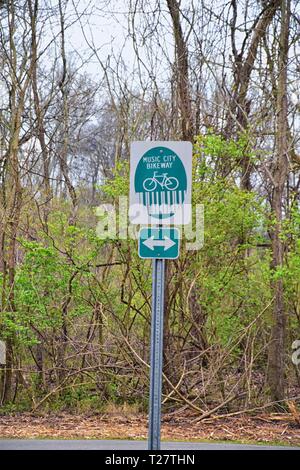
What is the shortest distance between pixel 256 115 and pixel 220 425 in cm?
526

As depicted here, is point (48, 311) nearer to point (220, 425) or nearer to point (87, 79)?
point (220, 425)

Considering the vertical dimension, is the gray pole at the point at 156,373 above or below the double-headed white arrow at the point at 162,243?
below

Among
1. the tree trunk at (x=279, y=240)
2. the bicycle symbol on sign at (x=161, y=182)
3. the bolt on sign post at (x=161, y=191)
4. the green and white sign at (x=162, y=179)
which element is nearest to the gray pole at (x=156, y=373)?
the bolt on sign post at (x=161, y=191)

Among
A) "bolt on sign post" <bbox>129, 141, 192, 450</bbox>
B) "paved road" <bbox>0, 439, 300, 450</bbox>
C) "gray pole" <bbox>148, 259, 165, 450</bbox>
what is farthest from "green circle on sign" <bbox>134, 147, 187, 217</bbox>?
"paved road" <bbox>0, 439, 300, 450</bbox>

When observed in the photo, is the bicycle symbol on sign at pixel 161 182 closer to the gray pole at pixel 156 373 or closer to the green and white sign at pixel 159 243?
the green and white sign at pixel 159 243

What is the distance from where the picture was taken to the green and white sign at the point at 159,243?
4.52m

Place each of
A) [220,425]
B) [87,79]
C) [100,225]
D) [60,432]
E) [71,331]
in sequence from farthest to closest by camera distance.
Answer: [87,79]
[71,331]
[100,225]
[220,425]
[60,432]

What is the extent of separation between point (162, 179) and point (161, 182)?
2 cm

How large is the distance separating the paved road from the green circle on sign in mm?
3814

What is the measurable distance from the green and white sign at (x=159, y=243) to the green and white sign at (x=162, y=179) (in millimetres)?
Result: 60

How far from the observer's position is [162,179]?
454 centimetres

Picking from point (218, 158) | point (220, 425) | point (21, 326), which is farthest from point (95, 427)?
point (218, 158)

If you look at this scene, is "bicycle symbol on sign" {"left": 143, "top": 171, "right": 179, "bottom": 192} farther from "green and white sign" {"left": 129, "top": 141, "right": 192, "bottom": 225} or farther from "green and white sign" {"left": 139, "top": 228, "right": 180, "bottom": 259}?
"green and white sign" {"left": 139, "top": 228, "right": 180, "bottom": 259}

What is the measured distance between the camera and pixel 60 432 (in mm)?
9055
